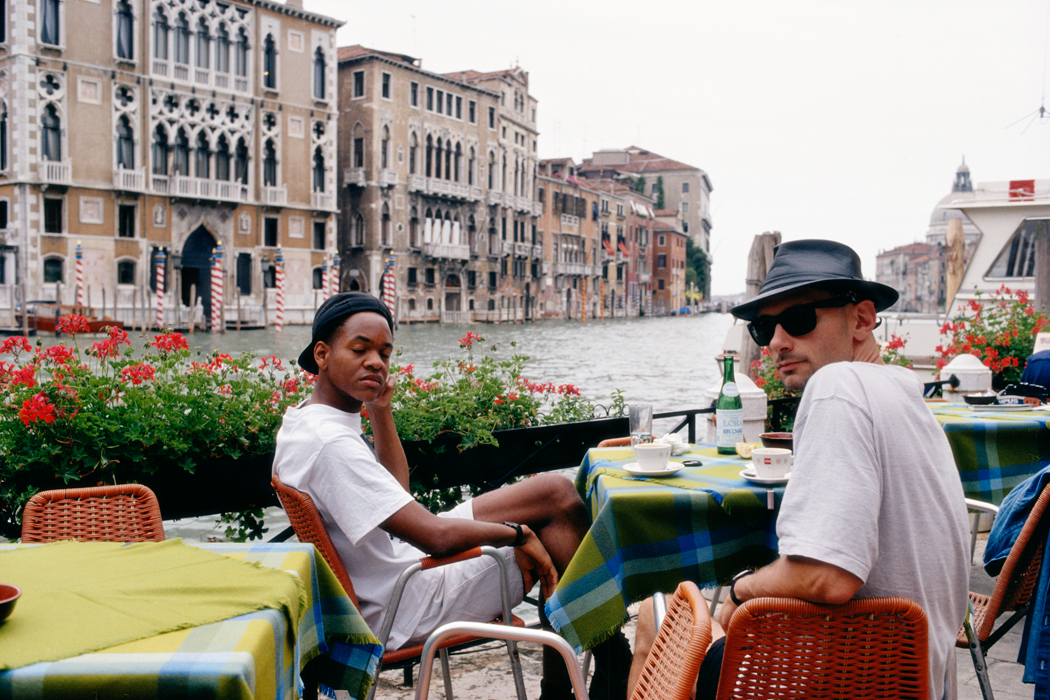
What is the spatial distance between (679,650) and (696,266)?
3350 inches

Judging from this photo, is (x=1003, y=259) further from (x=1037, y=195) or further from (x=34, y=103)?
(x=34, y=103)

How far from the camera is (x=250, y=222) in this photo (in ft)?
106

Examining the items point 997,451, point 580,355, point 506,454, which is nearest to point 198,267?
point 580,355

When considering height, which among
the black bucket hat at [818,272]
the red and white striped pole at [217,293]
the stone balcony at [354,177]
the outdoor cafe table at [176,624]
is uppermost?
the stone balcony at [354,177]

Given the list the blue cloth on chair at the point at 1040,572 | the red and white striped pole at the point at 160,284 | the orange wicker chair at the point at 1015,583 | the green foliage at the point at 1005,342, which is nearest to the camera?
the blue cloth on chair at the point at 1040,572

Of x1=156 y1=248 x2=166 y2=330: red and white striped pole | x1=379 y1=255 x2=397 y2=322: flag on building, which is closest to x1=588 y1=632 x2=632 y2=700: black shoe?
x1=156 y1=248 x2=166 y2=330: red and white striped pole

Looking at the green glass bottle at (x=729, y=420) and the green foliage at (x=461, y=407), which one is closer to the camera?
the green glass bottle at (x=729, y=420)


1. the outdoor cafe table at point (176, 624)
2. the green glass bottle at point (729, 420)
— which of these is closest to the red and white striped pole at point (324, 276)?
the green glass bottle at point (729, 420)

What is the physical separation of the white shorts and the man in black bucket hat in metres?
0.79

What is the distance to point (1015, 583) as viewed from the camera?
202cm

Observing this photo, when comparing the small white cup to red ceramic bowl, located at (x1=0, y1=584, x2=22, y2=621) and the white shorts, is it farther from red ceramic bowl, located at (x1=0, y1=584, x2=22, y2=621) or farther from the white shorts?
red ceramic bowl, located at (x1=0, y1=584, x2=22, y2=621)

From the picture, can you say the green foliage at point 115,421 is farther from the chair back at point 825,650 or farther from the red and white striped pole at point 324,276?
the red and white striped pole at point 324,276

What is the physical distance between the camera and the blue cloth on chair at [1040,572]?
181 centimetres

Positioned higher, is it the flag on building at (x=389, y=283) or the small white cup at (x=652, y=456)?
the flag on building at (x=389, y=283)
